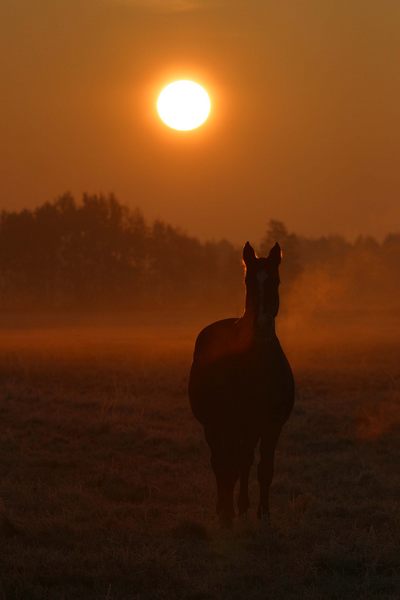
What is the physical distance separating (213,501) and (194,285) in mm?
75833

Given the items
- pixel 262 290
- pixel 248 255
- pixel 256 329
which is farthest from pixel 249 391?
pixel 248 255

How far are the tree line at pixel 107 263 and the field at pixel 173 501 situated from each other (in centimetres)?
6244

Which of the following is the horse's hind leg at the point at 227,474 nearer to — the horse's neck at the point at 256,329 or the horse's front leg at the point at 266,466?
the horse's front leg at the point at 266,466

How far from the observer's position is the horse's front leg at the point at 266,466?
382 inches

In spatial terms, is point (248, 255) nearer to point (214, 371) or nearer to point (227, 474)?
point (214, 371)

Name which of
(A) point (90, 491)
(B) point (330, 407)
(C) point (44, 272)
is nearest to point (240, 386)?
(A) point (90, 491)

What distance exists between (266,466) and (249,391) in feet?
2.84

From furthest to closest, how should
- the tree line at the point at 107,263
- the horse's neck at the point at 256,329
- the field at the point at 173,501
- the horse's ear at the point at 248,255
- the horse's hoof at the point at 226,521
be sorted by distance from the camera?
the tree line at the point at 107,263
the horse's hoof at the point at 226,521
the horse's ear at the point at 248,255
the horse's neck at the point at 256,329
the field at the point at 173,501

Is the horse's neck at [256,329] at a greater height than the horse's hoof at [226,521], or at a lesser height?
greater

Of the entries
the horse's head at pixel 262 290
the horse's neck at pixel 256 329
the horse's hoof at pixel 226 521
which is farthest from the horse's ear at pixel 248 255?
the horse's hoof at pixel 226 521

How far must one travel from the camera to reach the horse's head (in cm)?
898

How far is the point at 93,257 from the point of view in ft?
282

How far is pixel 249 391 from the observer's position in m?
9.51

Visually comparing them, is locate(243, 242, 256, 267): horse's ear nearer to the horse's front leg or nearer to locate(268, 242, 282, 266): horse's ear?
locate(268, 242, 282, 266): horse's ear
